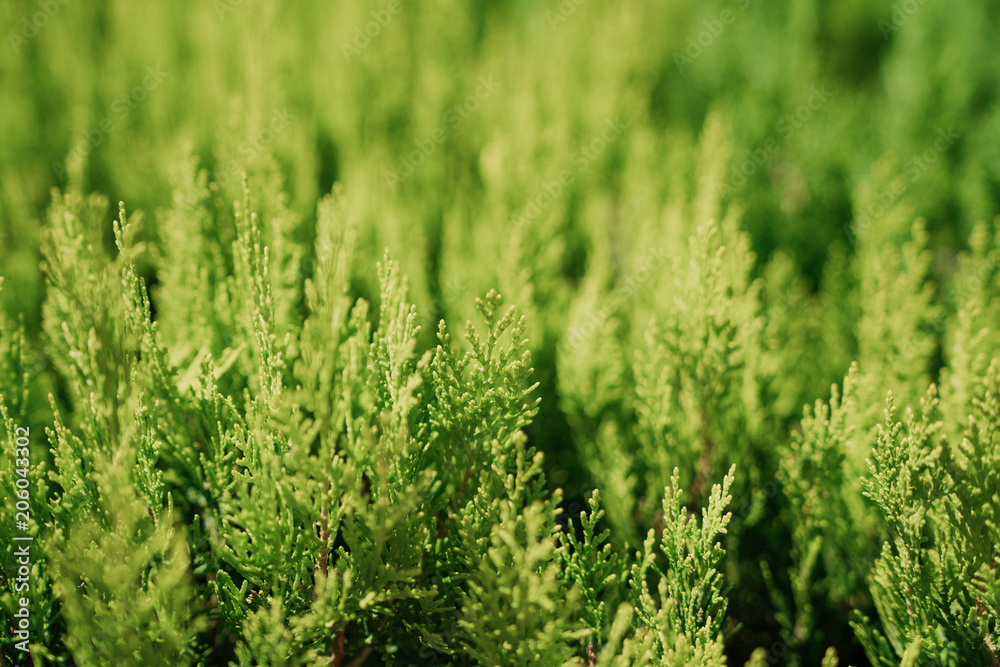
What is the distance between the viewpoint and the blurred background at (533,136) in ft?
7.55

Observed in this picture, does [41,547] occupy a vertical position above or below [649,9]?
below

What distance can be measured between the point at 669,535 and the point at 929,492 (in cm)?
66

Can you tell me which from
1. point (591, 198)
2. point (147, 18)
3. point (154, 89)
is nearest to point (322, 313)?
point (591, 198)

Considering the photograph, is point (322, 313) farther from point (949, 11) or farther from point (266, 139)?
point (949, 11)

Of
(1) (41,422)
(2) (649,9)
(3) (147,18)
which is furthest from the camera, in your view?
(2) (649,9)

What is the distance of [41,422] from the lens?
1964mm

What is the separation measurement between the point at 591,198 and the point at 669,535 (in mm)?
1880

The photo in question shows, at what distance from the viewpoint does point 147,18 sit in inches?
137

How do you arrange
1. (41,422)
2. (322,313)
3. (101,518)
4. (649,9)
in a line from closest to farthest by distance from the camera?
(322,313) → (101,518) → (41,422) → (649,9)

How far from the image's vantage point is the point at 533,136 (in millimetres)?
2740

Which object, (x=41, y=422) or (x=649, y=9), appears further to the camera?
(x=649, y=9)

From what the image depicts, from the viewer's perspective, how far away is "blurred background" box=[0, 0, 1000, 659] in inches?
90.6

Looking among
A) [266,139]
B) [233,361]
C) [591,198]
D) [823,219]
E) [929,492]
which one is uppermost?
[266,139]

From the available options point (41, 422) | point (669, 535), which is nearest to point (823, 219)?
point (669, 535)
